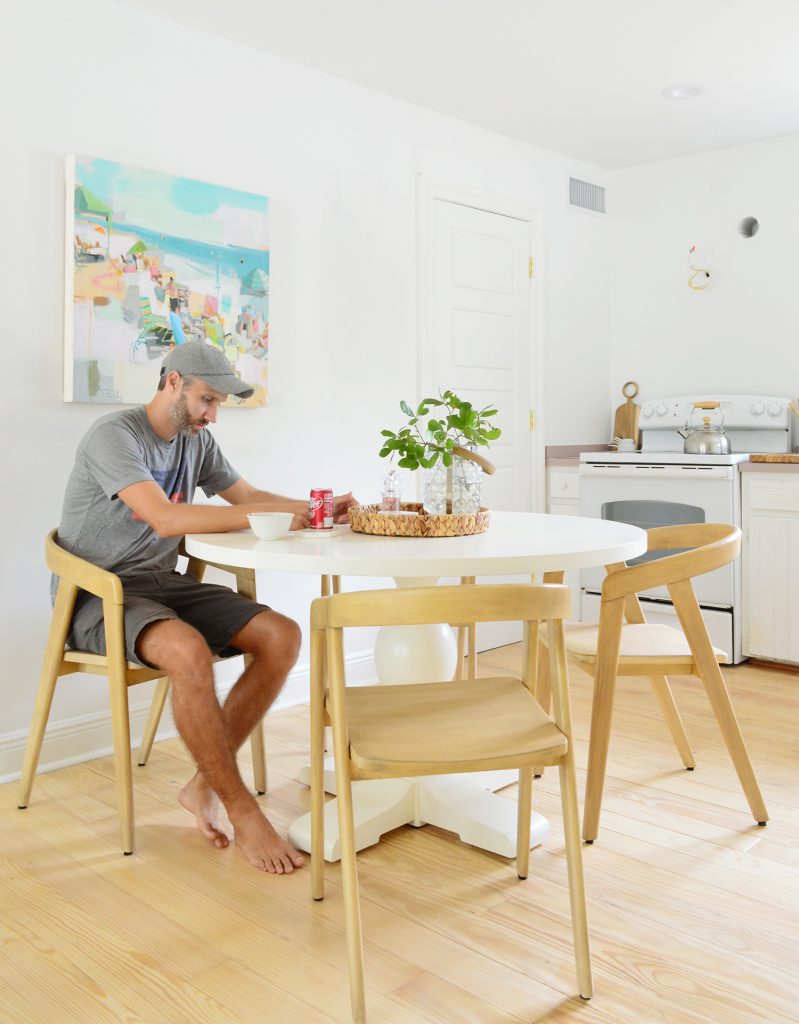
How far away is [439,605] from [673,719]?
58.6 inches

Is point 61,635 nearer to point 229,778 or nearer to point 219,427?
point 229,778

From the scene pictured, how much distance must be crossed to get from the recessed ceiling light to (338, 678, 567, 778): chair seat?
9.17ft

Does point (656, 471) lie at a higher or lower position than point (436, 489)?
higher

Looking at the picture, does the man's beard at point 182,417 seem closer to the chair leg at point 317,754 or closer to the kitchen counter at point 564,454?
the chair leg at point 317,754

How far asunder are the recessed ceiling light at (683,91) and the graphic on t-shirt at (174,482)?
8.28ft

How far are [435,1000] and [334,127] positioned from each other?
9.89 feet

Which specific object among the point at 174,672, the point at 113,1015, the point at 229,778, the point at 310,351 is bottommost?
the point at 113,1015

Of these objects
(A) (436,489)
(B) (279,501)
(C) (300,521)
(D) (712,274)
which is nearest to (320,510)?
(C) (300,521)

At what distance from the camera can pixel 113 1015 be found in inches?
61.7

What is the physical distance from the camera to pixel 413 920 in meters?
1.87

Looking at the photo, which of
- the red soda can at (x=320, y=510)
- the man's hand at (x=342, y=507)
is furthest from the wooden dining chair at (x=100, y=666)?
the red soda can at (x=320, y=510)

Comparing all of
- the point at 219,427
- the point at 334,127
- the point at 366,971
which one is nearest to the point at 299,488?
the point at 219,427

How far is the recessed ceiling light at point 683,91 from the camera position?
366cm

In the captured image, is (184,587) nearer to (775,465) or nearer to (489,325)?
(489,325)
